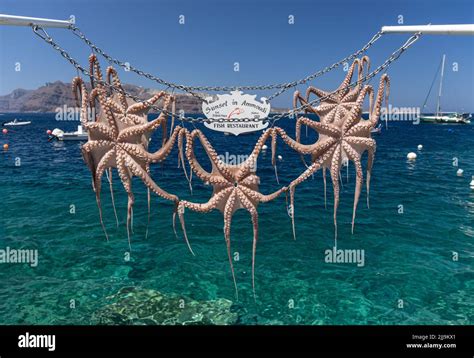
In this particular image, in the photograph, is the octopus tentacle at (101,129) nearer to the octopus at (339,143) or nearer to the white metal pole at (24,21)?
Answer: the white metal pole at (24,21)

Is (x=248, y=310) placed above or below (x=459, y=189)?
below

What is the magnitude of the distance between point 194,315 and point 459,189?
27.7m

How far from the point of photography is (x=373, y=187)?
29625 mm

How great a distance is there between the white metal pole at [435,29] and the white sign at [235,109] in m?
3.89

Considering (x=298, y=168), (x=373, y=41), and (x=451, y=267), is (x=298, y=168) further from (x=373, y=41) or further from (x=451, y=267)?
(x=373, y=41)

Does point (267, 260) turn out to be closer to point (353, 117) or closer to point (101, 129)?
point (353, 117)

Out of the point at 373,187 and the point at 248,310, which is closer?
the point at 248,310

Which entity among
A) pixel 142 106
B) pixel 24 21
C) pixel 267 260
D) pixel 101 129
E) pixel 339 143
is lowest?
pixel 267 260

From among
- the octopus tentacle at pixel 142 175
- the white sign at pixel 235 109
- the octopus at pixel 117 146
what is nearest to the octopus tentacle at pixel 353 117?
the white sign at pixel 235 109

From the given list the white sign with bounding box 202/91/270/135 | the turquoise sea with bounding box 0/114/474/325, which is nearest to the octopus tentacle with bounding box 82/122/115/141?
the white sign with bounding box 202/91/270/135

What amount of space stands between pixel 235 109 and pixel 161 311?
7930 mm

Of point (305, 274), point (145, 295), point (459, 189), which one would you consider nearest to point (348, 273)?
point (305, 274)

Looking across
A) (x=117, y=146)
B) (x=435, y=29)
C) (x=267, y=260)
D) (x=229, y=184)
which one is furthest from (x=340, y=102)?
(x=267, y=260)

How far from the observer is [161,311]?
12.0 meters
